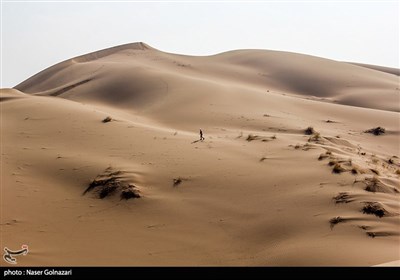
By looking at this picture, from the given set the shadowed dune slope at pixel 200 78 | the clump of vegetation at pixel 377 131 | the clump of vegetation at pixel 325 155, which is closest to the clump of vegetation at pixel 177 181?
the clump of vegetation at pixel 325 155

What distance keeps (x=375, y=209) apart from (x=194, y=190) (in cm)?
345

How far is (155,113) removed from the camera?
19.4 meters

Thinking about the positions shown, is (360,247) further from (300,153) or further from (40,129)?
(40,129)

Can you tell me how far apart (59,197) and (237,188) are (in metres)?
3.62

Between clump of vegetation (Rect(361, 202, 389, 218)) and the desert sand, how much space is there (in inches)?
0.6

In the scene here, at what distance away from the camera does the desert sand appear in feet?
20.6

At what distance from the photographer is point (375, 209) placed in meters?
6.85

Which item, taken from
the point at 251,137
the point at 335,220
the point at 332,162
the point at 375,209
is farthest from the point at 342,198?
the point at 251,137

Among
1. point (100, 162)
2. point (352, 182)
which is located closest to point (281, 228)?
point (352, 182)

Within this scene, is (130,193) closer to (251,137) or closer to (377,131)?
(251,137)

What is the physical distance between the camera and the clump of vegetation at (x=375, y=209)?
6768 millimetres

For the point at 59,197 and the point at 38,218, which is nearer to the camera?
the point at 38,218

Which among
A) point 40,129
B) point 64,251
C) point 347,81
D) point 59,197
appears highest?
point 347,81

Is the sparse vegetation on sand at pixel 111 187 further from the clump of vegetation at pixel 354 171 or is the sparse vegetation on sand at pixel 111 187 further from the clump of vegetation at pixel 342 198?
the clump of vegetation at pixel 354 171
